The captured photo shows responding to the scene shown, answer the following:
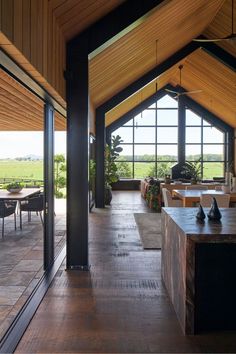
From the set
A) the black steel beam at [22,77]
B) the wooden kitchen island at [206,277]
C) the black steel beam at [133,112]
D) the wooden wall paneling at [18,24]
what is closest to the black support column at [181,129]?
the black steel beam at [133,112]

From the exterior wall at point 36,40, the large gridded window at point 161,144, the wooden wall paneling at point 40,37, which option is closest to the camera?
the exterior wall at point 36,40

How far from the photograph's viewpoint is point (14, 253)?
5.50 metres

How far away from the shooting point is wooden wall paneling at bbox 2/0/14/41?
234cm

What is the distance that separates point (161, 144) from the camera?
1844 centimetres

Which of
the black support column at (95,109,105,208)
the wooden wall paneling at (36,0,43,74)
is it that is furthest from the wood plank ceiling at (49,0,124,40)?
the black support column at (95,109,105,208)

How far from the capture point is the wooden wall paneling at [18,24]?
8.50ft

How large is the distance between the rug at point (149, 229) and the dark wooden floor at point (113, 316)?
0.81m

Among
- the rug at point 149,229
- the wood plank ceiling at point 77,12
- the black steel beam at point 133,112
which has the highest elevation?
the black steel beam at point 133,112

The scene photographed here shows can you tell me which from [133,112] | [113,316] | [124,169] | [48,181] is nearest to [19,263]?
[48,181]

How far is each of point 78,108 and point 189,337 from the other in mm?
3111

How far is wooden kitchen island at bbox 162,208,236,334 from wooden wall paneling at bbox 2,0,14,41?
196cm

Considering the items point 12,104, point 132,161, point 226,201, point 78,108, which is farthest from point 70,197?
point 132,161

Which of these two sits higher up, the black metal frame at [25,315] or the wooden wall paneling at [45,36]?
the wooden wall paneling at [45,36]

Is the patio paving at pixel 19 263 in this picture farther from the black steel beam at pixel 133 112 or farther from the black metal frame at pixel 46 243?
the black steel beam at pixel 133 112
